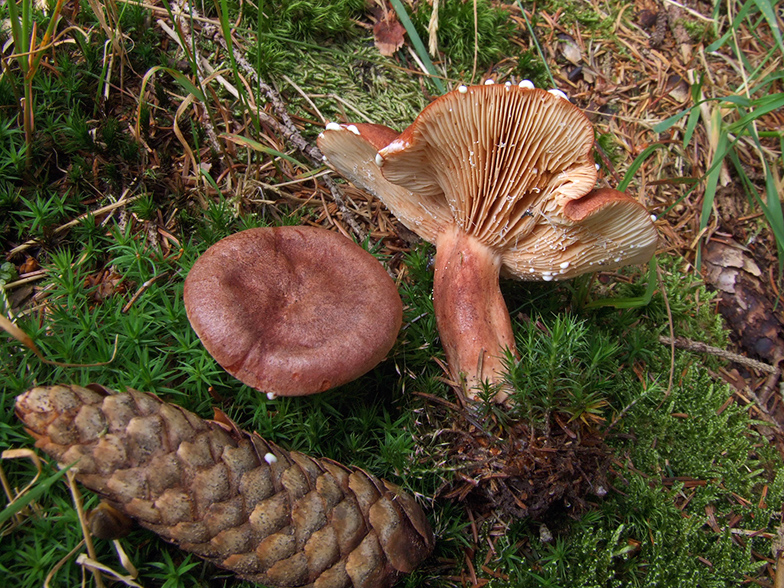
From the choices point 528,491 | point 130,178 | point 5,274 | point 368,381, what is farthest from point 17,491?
point 528,491

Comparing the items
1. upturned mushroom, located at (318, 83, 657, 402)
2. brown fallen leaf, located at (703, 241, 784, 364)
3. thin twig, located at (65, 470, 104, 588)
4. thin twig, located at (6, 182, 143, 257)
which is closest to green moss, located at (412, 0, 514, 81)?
upturned mushroom, located at (318, 83, 657, 402)

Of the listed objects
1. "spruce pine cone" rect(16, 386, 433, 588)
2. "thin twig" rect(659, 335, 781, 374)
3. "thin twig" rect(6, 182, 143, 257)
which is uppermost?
"thin twig" rect(6, 182, 143, 257)

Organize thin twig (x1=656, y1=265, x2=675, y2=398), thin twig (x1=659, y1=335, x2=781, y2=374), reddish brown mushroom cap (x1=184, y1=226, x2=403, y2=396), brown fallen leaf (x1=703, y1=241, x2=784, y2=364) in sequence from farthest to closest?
brown fallen leaf (x1=703, y1=241, x2=784, y2=364) < thin twig (x1=659, y1=335, x2=781, y2=374) < thin twig (x1=656, y1=265, x2=675, y2=398) < reddish brown mushroom cap (x1=184, y1=226, x2=403, y2=396)

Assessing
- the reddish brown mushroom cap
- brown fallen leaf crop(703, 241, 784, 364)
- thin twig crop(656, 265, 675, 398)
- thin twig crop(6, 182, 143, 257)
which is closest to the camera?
the reddish brown mushroom cap

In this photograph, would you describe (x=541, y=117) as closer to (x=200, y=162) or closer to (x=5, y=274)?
(x=200, y=162)

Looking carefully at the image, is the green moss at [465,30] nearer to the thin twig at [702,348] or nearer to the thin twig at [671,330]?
the thin twig at [671,330]

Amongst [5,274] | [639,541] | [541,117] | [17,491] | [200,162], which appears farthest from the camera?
[200,162]

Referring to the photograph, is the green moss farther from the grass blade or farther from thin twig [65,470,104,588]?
thin twig [65,470,104,588]

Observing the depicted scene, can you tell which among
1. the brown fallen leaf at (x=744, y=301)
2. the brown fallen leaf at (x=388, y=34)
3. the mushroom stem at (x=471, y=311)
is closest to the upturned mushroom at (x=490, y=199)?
the mushroom stem at (x=471, y=311)
